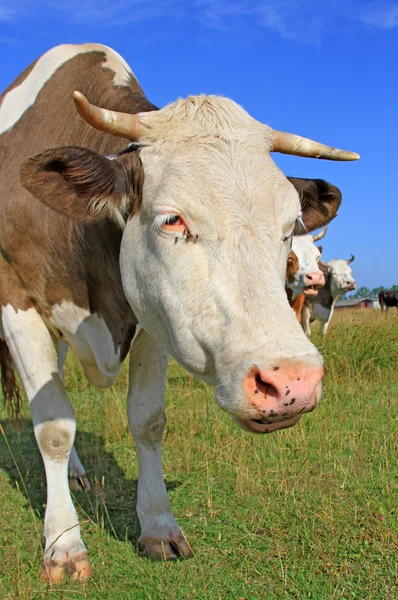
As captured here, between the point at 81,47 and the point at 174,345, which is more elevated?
the point at 81,47

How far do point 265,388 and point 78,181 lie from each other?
1.38 meters

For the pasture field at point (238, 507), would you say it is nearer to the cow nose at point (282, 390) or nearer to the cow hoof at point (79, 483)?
the cow hoof at point (79, 483)

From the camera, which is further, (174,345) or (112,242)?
(112,242)

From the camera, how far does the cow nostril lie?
223 cm

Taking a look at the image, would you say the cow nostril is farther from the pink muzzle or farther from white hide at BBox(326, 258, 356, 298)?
white hide at BBox(326, 258, 356, 298)

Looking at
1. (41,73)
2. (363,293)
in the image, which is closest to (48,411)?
(41,73)

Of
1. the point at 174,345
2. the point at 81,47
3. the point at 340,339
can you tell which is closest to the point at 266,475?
the point at 174,345

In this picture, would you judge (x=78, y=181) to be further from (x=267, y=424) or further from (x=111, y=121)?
(x=267, y=424)

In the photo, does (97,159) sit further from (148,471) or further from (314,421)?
(314,421)

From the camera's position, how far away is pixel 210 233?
2.57 metres

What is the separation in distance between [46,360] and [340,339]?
214 inches

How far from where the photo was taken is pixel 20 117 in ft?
13.6

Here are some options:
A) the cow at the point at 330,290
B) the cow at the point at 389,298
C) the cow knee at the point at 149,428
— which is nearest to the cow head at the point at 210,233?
A: the cow knee at the point at 149,428

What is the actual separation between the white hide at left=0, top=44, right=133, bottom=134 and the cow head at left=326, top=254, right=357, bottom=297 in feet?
49.4
